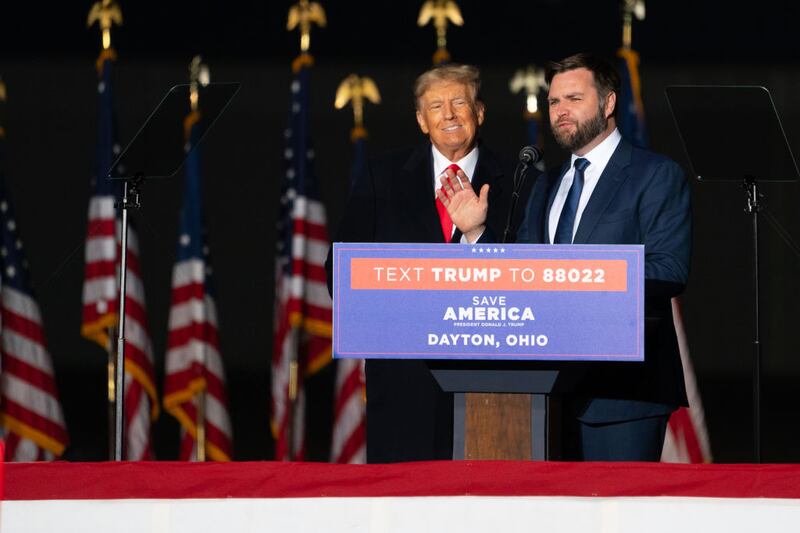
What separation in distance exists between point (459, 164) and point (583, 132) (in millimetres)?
413

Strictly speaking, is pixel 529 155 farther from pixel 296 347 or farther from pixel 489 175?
pixel 296 347

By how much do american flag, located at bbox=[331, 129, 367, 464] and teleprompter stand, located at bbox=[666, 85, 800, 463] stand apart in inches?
78.6

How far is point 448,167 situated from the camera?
10.7 feet

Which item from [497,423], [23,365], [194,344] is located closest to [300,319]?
[194,344]

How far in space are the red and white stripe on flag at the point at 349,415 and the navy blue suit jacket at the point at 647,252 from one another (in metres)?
2.79

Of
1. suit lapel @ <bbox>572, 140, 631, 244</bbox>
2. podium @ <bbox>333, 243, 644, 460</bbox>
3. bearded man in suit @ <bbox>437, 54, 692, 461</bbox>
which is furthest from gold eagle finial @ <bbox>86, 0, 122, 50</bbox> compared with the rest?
podium @ <bbox>333, 243, 644, 460</bbox>

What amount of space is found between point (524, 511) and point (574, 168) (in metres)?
0.97

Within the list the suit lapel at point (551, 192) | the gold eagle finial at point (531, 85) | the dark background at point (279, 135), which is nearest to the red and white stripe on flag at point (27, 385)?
the dark background at point (279, 135)

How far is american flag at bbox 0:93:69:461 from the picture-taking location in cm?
543

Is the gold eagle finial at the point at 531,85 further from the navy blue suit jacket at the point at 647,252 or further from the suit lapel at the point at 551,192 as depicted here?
the navy blue suit jacket at the point at 647,252

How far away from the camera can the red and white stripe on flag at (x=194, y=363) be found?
218 inches

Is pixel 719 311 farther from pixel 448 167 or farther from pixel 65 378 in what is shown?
pixel 448 167

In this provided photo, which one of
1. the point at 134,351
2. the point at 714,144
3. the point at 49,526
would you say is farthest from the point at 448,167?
the point at 134,351

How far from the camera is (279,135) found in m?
6.78
